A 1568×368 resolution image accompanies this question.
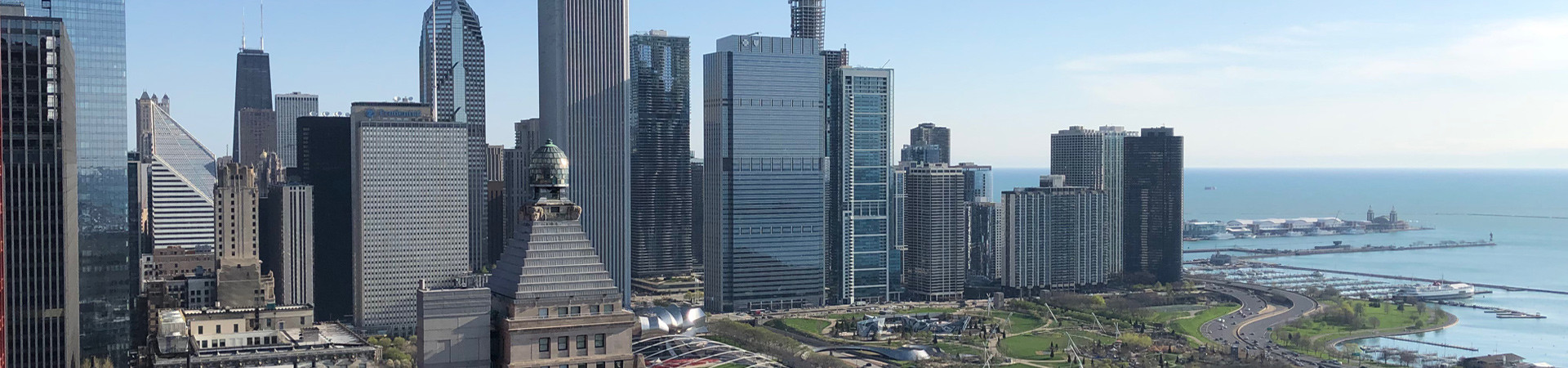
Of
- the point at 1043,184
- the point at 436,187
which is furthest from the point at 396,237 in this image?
the point at 1043,184

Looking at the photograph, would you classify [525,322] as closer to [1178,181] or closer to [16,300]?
[16,300]

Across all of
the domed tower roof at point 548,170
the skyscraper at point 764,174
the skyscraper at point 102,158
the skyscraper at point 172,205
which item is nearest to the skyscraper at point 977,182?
the skyscraper at point 764,174

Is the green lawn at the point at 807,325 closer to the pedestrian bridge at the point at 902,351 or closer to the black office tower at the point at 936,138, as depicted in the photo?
the pedestrian bridge at the point at 902,351

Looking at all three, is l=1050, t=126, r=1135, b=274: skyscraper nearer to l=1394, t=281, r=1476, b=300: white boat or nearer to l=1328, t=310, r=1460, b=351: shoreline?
l=1394, t=281, r=1476, b=300: white boat

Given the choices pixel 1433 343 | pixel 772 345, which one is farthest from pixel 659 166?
pixel 1433 343

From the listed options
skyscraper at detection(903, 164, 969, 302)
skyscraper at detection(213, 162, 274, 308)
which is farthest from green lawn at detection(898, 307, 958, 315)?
skyscraper at detection(213, 162, 274, 308)

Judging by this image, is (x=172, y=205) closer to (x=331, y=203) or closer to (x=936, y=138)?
(x=331, y=203)

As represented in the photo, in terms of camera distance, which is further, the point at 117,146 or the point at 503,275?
the point at 117,146
